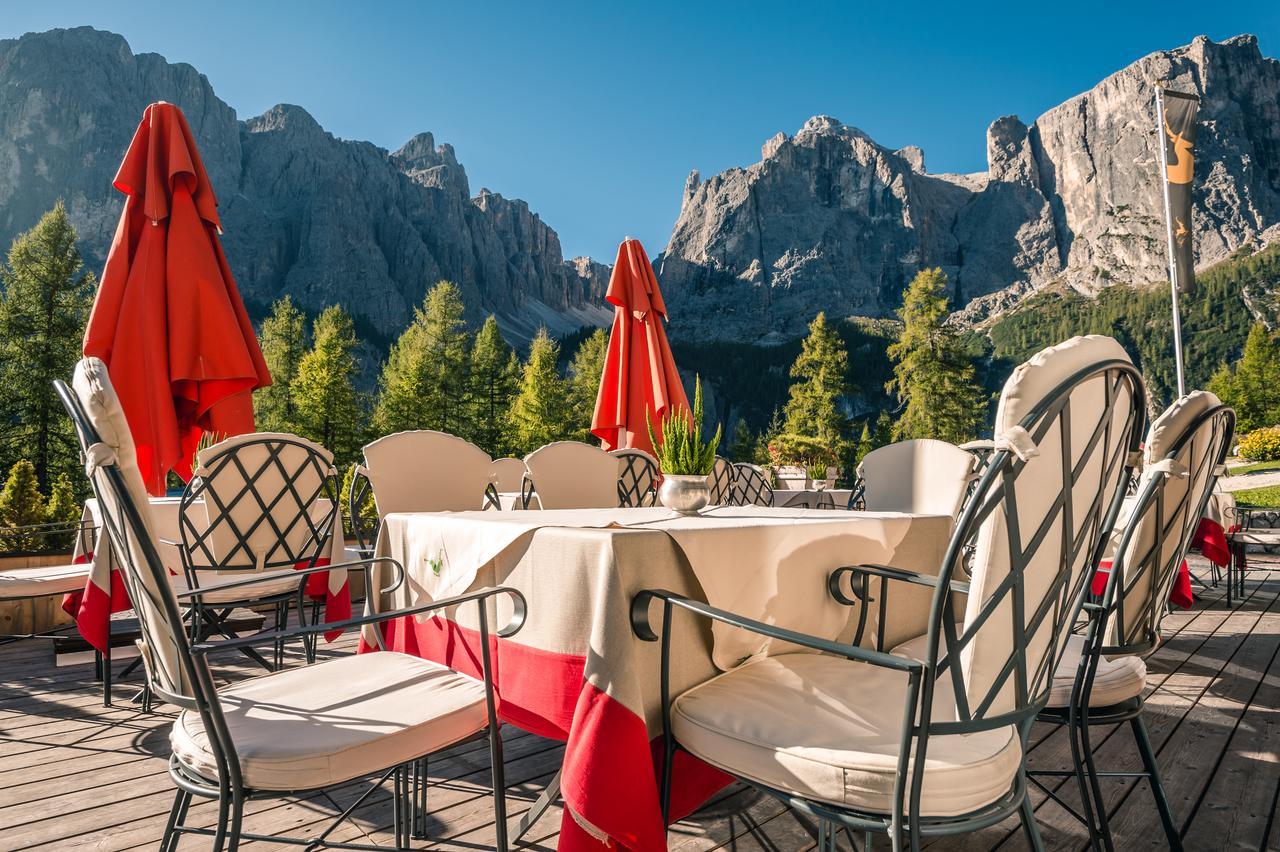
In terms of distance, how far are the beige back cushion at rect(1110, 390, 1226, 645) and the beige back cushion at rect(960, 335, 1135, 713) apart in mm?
532

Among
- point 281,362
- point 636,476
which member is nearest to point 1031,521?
point 636,476

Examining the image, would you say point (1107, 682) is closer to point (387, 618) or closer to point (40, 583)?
point (387, 618)

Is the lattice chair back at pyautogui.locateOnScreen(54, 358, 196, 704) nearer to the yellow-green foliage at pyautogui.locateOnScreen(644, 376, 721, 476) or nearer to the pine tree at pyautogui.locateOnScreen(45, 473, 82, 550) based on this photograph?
the yellow-green foliage at pyautogui.locateOnScreen(644, 376, 721, 476)

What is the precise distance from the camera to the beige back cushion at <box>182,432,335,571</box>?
2.48m

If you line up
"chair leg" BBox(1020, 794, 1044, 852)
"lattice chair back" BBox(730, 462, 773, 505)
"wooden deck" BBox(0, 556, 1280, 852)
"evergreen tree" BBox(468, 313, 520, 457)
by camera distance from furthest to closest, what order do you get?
"evergreen tree" BBox(468, 313, 520, 457) < "lattice chair back" BBox(730, 462, 773, 505) < "wooden deck" BBox(0, 556, 1280, 852) < "chair leg" BBox(1020, 794, 1044, 852)

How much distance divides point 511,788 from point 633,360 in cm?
422

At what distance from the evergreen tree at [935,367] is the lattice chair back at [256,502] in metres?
21.2

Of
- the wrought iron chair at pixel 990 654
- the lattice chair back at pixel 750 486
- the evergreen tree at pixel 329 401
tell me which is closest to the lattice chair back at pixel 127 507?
the wrought iron chair at pixel 990 654

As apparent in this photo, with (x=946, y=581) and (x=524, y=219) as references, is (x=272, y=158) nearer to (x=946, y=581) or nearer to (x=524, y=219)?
(x=524, y=219)

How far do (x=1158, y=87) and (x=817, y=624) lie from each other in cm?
1160

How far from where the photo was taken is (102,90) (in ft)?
189

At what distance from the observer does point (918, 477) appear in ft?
8.58

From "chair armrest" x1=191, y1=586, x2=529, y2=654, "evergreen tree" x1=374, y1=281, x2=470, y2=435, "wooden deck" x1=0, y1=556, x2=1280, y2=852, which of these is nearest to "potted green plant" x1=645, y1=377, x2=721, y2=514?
"chair armrest" x1=191, y1=586, x2=529, y2=654

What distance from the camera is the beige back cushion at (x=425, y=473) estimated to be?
2.45 m
